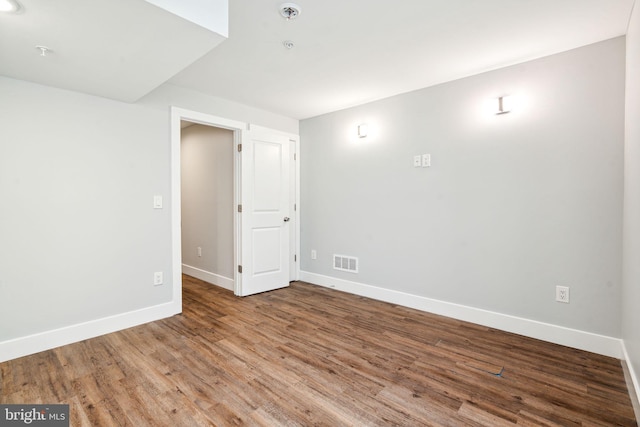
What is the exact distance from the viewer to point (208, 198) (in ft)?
14.8

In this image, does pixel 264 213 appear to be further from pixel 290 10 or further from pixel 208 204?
pixel 290 10

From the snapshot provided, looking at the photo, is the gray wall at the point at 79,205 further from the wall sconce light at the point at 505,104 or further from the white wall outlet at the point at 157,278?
the wall sconce light at the point at 505,104

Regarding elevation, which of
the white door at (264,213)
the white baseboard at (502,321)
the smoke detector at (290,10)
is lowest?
the white baseboard at (502,321)

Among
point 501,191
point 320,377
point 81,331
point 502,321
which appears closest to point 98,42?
point 81,331

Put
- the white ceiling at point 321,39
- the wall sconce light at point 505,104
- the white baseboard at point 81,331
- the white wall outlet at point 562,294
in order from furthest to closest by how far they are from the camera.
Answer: the wall sconce light at point 505,104, the white wall outlet at point 562,294, the white baseboard at point 81,331, the white ceiling at point 321,39

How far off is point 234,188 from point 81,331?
2.08 metres

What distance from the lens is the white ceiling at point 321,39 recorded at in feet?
5.32

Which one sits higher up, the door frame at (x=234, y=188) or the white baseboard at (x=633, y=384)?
the door frame at (x=234, y=188)

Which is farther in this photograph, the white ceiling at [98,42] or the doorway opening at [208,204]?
the doorway opening at [208,204]

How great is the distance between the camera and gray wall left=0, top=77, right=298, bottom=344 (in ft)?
7.50

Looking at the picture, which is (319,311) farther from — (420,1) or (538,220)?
(420,1)

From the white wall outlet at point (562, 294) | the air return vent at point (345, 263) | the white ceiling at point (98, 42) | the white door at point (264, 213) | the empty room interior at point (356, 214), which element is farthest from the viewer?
the air return vent at point (345, 263)

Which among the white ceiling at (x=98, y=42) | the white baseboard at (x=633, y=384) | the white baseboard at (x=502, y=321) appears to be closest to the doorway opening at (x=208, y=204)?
the white baseboard at (x=502, y=321)

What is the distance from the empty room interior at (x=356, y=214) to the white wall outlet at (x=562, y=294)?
0.01 metres
